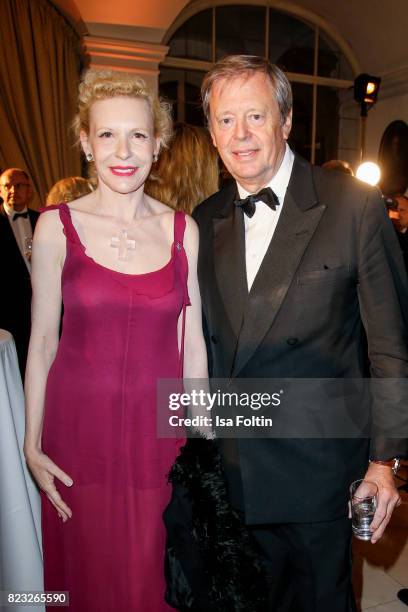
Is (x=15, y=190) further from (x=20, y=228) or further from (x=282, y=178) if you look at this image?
(x=282, y=178)

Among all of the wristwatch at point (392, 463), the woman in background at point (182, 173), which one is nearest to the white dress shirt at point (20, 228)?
the woman in background at point (182, 173)

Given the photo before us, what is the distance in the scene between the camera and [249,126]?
161 centimetres

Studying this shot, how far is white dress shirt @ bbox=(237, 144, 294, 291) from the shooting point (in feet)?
5.35

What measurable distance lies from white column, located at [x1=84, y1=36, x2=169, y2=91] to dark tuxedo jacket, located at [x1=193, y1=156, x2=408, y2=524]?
16.8 ft

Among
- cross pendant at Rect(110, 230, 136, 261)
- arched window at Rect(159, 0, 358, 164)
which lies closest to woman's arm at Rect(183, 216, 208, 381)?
cross pendant at Rect(110, 230, 136, 261)

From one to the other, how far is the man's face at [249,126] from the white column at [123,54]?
4.89 m

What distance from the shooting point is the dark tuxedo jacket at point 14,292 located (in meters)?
3.95

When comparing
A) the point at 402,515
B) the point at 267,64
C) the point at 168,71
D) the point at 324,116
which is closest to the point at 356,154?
the point at 324,116

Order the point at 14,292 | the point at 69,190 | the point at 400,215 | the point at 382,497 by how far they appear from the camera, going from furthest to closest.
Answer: the point at 400,215 < the point at 14,292 < the point at 69,190 < the point at 382,497

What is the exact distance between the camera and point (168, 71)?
8039 millimetres

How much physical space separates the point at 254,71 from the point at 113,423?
45.9 inches

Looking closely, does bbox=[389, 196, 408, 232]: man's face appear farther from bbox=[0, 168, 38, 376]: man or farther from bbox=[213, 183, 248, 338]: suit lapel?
bbox=[213, 183, 248, 338]: suit lapel

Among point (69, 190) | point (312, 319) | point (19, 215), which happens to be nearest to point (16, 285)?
point (19, 215)

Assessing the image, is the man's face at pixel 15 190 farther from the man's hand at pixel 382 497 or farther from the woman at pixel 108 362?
the man's hand at pixel 382 497
